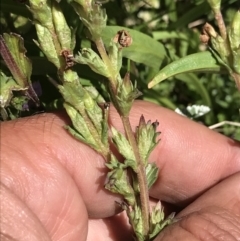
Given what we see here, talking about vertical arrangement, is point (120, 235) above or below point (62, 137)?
below

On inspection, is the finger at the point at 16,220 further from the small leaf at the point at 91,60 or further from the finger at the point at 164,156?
the small leaf at the point at 91,60

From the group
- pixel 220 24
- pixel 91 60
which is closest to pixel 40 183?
pixel 91 60

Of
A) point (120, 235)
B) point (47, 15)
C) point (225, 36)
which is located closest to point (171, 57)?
point (225, 36)

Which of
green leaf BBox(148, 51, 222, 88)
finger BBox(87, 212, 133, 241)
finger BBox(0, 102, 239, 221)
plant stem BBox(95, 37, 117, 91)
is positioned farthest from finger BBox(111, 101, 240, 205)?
plant stem BBox(95, 37, 117, 91)

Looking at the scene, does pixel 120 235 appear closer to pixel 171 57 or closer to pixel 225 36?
pixel 171 57

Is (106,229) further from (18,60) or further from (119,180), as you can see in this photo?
(18,60)

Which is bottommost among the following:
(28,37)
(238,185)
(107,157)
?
(238,185)

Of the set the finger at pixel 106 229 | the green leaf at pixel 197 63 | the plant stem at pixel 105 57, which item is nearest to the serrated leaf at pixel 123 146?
the plant stem at pixel 105 57

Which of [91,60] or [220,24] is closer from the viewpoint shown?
[91,60]
